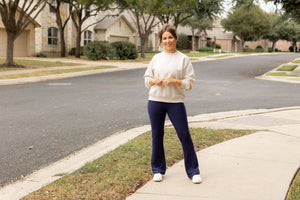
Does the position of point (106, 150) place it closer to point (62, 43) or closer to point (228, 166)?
point (228, 166)

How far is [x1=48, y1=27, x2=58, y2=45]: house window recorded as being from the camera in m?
37.1

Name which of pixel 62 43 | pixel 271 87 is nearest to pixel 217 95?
pixel 271 87

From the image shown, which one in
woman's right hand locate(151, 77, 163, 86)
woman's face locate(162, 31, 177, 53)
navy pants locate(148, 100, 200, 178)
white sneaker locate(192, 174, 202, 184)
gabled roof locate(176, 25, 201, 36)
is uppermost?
gabled roof locate(176, 25, 201, 36)

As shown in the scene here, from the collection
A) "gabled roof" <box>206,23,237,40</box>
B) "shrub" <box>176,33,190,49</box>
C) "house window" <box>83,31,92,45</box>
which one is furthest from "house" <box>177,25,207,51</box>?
"house window" <box>83,31,92,45</box>

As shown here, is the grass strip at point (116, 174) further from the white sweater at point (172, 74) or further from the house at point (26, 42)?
the house at point (26, 42)

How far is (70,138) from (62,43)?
30.7 meters

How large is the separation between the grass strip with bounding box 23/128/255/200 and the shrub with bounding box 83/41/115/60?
2539cm

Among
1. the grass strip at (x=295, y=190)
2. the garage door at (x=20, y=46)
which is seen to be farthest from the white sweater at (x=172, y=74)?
the garage door at (x=20, y=46)

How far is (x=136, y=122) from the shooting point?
25.9ft

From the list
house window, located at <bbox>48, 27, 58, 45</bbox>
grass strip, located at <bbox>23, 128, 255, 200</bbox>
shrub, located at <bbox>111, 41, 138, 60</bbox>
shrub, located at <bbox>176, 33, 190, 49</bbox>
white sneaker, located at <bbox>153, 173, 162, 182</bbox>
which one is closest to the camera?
grass strip, located at <bbox>23, 128, 255, 200</bbox>

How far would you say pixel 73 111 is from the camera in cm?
916

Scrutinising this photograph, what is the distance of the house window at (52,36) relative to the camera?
37.1m

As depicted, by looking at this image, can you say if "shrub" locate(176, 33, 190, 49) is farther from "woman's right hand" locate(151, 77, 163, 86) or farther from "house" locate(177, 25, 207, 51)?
"woman's right hand" locate(151, 77, 163, 86)

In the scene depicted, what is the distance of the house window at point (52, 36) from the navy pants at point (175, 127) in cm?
3481
